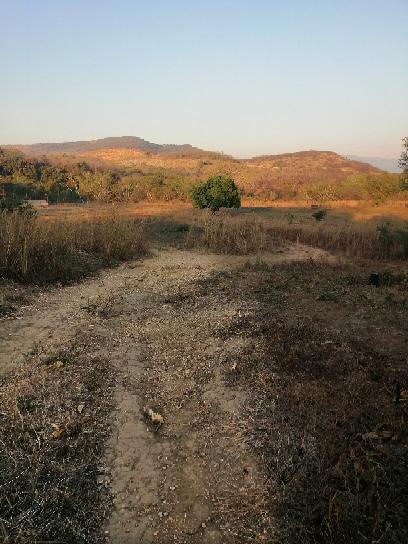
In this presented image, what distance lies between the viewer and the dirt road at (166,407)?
294cm

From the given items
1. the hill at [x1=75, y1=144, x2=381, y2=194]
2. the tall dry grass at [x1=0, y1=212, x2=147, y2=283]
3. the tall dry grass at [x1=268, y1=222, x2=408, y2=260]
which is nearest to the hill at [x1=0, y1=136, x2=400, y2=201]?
the hill at [x1=75, y1=144, x2=381, y2=194]

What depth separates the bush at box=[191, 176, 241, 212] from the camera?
1933 centimetres

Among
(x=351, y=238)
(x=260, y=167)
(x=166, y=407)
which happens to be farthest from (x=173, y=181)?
(x=166, y=407)

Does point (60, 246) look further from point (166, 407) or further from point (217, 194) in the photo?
point (217, 194)

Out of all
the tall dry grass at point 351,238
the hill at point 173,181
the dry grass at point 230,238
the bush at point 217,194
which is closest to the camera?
the tall dry grass at point 351,238

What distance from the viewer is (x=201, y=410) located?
14.0 ft

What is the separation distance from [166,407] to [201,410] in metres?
0.35

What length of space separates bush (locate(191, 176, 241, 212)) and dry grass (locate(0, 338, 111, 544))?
1484cm

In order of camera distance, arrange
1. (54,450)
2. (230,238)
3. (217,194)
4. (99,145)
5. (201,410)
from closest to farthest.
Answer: (54,450) < (201,410) < (230,238) < (217,194) < (99,145)

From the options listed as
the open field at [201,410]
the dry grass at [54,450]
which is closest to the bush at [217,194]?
the open field at [201,410]

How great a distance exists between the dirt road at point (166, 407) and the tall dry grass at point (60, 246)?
2.29 ft

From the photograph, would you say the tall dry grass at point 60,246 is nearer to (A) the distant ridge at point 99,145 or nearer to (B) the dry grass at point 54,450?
(B) the dry grass at point 54,450

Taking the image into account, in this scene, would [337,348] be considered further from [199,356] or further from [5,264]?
[5,264]

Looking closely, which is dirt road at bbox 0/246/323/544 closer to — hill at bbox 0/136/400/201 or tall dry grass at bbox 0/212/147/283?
tall dry grass at bbox 0/212/147/283
